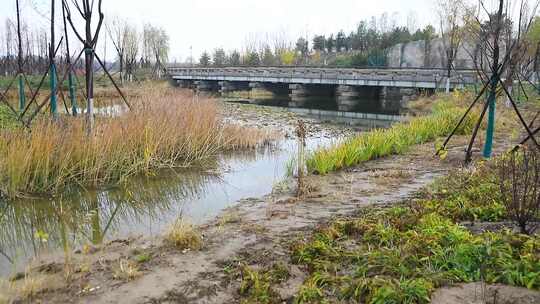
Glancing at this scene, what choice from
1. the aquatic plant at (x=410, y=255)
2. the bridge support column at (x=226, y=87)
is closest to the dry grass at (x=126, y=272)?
the aquatic plant at (x=410, y=255)

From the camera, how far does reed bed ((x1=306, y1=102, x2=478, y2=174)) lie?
21.8ft

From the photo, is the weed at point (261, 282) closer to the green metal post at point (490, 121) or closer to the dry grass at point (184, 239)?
the dry grass at point (184, 239)

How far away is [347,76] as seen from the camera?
2342cm

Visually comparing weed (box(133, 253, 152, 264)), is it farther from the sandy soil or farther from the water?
the water

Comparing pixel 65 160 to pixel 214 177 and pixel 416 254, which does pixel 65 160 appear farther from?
pixel 416 254

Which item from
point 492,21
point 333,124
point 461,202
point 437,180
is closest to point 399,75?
point 333,124

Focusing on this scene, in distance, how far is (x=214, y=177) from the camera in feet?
22.5

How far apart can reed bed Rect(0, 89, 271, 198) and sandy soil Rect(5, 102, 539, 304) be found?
2.04 metres

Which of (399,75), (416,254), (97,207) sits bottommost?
(97,207)

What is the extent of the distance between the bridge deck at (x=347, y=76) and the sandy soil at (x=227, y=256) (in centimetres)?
1206

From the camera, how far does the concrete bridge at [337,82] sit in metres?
20.9

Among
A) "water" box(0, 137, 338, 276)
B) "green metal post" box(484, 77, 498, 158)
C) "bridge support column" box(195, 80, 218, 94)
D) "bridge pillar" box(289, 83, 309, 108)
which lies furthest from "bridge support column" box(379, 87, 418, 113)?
"water" box(0, 137, 338, 276)

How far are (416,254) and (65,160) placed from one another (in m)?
4.37

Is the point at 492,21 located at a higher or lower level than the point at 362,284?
higher
